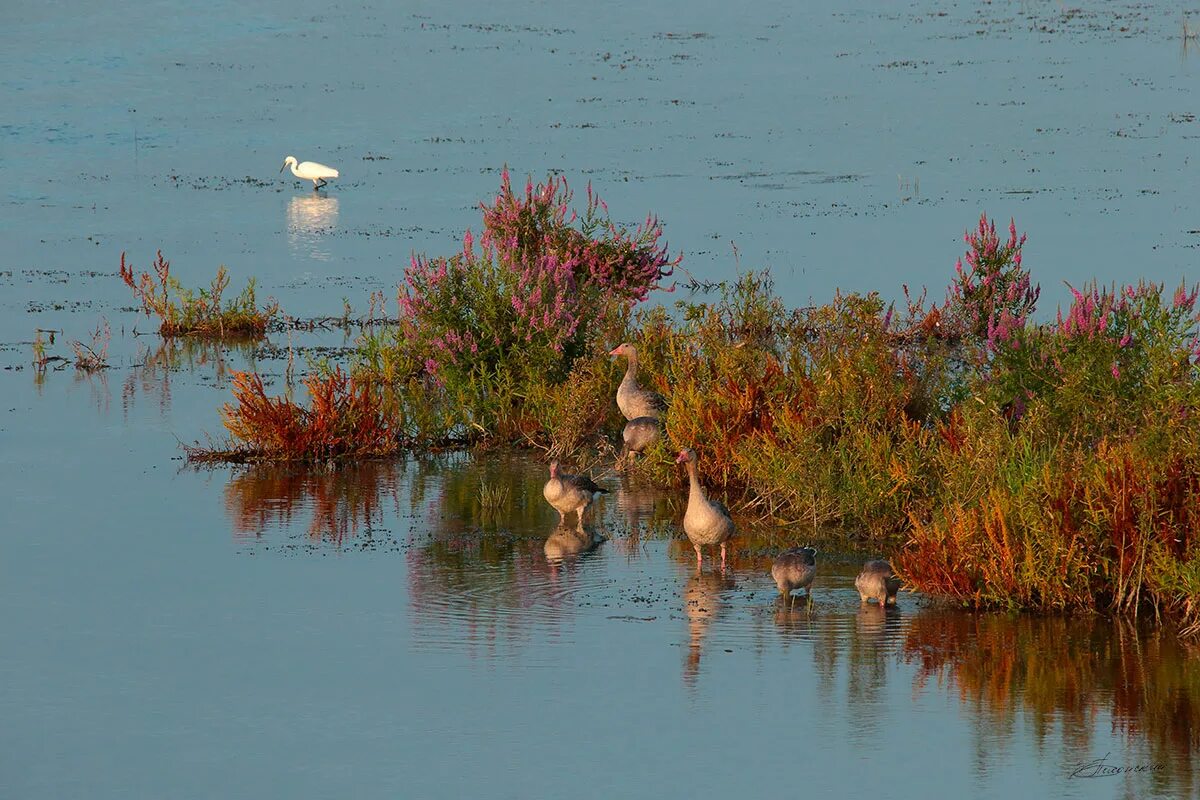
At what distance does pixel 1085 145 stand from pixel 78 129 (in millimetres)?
21583

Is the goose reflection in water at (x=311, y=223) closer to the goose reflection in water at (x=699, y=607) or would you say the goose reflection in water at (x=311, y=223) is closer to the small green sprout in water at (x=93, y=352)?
the small green sprout in water at (x=93, y=352)

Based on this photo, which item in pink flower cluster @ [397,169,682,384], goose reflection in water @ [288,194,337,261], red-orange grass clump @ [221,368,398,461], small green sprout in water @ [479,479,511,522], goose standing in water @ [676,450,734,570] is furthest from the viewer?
goose reflection in water @ [288,194,337,261]

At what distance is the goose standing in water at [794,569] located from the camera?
11.3m

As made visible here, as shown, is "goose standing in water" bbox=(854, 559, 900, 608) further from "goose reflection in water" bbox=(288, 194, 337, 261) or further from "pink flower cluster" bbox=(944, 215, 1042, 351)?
"goose reflection in water" bbox=(288, 194, 337, 261)

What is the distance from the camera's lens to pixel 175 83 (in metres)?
52.2

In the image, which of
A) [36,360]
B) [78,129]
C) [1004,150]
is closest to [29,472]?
[36,360]

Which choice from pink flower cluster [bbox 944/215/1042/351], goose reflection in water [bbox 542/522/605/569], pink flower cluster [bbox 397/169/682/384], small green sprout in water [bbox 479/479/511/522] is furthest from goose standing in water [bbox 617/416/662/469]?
pink flower cluster [bbox 944/215/1042/351]

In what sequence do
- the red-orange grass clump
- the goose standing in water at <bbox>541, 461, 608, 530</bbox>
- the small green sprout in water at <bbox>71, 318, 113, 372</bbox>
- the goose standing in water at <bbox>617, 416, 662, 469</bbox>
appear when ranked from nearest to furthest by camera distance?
the goose standing in water at <bbox>541, 461, 608, 530</bbox>, the goose standing in water at <bbox>617, 416, 662, 469</bbox>, the red-orange grass clump, the small green sprout in water at <bbox>71, 318, 113, 372</bbox>

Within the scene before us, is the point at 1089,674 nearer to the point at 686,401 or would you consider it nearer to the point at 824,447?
the point at 824,447

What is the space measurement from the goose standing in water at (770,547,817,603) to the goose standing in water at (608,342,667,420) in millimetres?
3985

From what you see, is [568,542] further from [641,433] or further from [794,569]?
[794,569]

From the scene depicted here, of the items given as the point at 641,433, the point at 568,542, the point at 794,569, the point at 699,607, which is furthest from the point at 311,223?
the point at 794,569

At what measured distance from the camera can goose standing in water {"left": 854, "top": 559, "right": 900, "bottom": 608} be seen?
36.7 feet

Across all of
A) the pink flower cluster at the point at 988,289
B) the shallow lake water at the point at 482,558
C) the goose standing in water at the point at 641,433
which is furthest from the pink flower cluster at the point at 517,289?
the pink flower cluster at the point at 988,289
